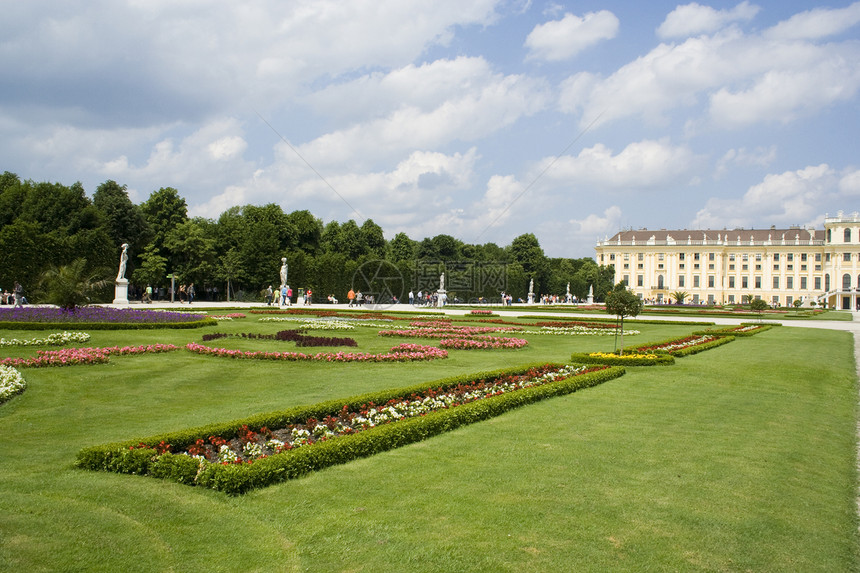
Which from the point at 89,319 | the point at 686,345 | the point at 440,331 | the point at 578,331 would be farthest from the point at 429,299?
the point at 89,319

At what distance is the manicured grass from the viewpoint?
153 inches

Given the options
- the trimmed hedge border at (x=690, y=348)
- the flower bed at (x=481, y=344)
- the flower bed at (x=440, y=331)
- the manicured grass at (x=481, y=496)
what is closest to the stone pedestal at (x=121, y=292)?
the flower bed at (x=440, y=331)

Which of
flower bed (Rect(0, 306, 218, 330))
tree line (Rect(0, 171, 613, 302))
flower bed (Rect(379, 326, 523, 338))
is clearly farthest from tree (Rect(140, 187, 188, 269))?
flower bed (Rect(379, 326, 523, 338))

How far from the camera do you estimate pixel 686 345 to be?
59.0 ft

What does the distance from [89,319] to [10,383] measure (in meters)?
10.7

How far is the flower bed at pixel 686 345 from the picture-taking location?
1573 centimetres

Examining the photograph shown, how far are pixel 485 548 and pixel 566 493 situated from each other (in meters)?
1.28

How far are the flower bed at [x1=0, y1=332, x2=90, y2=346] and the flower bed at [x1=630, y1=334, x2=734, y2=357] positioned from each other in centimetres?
1374

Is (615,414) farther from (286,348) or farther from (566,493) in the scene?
(286,348)

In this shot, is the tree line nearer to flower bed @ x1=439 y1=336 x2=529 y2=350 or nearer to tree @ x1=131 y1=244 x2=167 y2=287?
tree @ x1=131 y1=244 x2=167 y2=287

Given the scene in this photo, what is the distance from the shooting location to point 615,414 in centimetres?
827

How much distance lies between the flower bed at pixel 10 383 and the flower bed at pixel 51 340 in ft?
14.7

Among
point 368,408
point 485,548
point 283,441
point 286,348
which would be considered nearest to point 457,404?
point 368,408

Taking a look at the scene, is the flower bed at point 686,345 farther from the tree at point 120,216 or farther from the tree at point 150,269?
the tree at point 120,216
